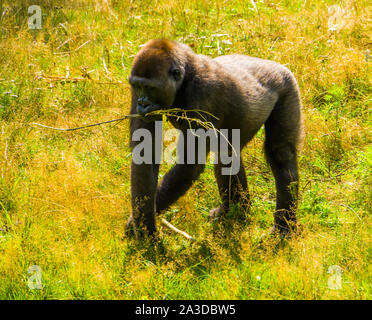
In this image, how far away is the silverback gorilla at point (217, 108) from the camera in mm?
3799

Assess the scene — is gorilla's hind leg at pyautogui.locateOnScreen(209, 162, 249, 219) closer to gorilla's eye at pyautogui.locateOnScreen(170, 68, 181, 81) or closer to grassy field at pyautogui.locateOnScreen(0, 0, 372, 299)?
grassy field at pyautogui.locateOnScreen(0, 0, 372, 299)

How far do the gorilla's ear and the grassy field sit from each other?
1.17 meters

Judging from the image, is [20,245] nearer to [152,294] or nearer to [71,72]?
[152,294]

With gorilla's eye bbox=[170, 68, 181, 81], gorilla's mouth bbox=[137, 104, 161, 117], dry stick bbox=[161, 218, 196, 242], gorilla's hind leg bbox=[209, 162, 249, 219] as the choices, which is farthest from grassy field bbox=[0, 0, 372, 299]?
gorilla's eye bbox=[170, 68, 181, 81]

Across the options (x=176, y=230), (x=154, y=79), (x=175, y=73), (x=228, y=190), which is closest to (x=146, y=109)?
(x=154, y=79)

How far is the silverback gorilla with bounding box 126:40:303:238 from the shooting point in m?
3.80

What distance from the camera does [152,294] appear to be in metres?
3.33

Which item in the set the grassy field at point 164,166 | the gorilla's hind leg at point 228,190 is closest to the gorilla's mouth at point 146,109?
the grassy field at point 164,166

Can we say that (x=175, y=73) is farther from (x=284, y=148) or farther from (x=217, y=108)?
(x=284, y=148)

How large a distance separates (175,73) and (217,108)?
43 centimetres

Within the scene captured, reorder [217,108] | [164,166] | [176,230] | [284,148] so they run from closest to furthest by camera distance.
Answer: [217,108], [176,230], [284,148], [164,166]

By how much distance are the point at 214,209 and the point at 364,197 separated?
126cm

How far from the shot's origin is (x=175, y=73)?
381 cm
